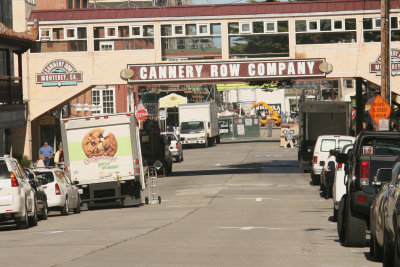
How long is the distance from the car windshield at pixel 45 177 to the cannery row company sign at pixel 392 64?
1748 centimetres

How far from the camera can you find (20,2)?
41625 millimetres

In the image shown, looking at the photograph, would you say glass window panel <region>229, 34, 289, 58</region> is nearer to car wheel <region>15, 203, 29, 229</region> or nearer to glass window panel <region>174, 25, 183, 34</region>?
glass window panel <region>174, 25, 183, 34</region>

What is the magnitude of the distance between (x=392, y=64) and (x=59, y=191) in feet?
59.7

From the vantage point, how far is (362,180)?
15.2 meters

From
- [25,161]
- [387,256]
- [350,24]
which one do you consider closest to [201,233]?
[387,256]

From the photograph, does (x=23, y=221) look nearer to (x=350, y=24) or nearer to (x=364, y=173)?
(x=364, y=173)

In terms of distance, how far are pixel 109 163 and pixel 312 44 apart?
1388 centimetres

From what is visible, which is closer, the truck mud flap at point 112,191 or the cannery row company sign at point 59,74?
the truck mud flap at point 112,191

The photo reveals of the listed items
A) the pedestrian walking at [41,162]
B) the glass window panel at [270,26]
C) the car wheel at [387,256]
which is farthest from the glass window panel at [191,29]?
the car wheel at [387,256]

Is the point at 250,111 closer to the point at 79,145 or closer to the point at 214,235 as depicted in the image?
the point at 79,145

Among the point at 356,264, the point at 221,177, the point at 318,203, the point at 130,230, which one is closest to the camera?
the point at 356,264

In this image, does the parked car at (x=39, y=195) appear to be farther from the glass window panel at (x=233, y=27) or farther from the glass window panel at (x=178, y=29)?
the glass window panel at (x=233, y=27)

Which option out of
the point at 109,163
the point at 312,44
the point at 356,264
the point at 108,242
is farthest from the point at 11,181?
the point at 312,44

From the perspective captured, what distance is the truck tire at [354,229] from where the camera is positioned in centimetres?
1564
